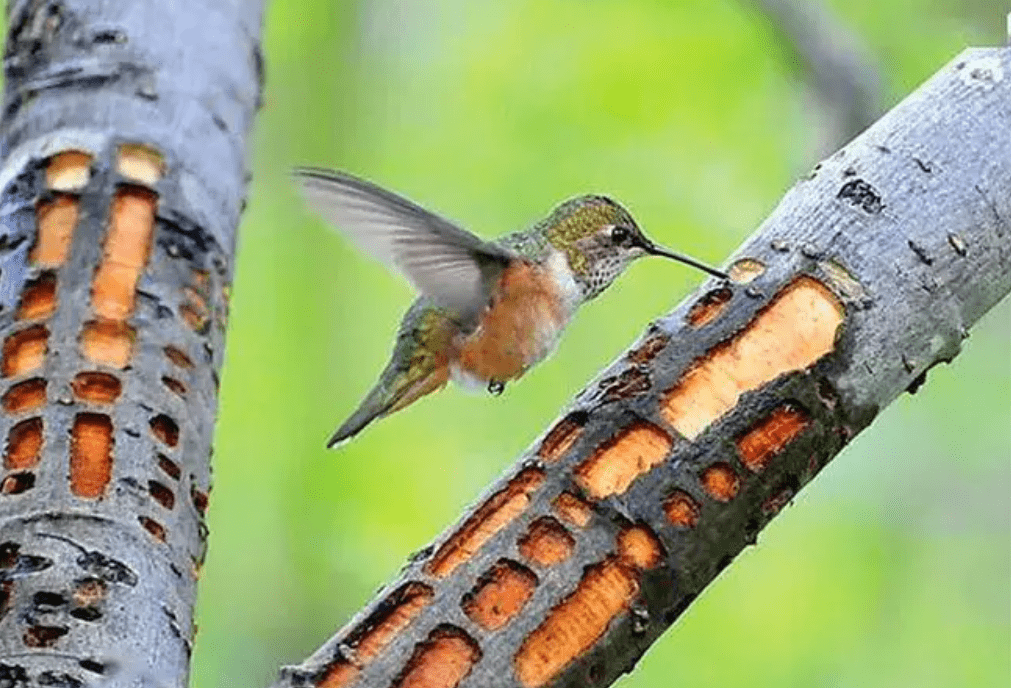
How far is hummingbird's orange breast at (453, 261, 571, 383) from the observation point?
289 centimetres

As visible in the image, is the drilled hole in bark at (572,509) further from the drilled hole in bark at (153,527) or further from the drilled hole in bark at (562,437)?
the drilled hole in bark at (153,527)

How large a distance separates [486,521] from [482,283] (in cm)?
102

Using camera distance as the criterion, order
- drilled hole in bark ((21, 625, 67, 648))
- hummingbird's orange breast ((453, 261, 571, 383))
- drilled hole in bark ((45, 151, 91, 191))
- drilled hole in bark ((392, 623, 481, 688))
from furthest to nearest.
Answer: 1. hummingbird's orange breast ((453, 261, 571, 383))
2. drilled hole in bark ((45, 151, 91, 191))
3. drilled hole in bark ((21, 625, 67, 648))
4. drilled hole in bark ((392, 623, 481, 688))

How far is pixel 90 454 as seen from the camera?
82.9 inches

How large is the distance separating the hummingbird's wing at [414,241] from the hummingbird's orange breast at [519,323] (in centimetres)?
3

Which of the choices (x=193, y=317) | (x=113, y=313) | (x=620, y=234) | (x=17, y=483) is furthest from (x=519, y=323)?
(x=17, y=483)

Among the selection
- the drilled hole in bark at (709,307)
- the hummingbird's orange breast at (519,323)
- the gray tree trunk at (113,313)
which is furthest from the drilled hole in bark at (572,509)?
the hummingbird's orange breast at (519,323)

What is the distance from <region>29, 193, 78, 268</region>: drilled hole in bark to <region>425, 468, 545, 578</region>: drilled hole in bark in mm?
718

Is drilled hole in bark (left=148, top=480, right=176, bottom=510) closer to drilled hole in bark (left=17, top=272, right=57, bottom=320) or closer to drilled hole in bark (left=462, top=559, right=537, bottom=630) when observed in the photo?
drilled hole in bark (left=17, top=272, right=57, bottom=320)

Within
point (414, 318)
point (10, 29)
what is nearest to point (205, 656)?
point (414, 318)

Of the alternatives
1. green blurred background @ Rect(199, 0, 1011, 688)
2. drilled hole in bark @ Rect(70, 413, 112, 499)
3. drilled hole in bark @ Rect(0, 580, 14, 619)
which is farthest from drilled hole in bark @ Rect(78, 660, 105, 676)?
green blurred background @ Rect(199, 0, 1011, 688)

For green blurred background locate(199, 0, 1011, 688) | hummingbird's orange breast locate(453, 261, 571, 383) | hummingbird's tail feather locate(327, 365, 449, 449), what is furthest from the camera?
green blurred background locate(199, 0, 1011, 688)

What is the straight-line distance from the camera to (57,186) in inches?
94.3

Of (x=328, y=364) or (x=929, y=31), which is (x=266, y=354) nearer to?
(x=328, y=364)
